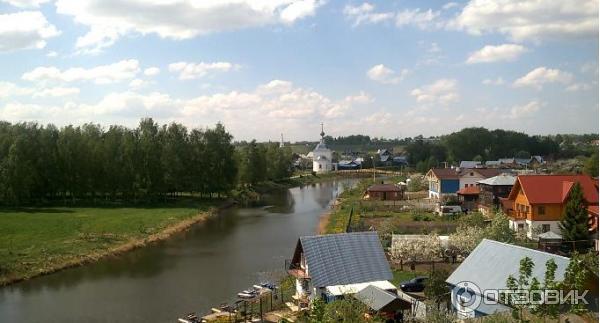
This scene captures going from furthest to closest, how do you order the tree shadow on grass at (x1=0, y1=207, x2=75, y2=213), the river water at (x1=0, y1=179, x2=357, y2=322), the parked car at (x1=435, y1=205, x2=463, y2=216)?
the tree shadow on grass at (x1=0, y1=207, x2=75, y2=213)
the parked car at (x1=435, y1=205, x2=463, y2=216)
the river water at (x1=0, y1=179, x2=357, y2=322)

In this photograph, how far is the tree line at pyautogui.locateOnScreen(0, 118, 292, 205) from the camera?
42406 mm

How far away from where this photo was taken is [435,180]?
44531 millimetres

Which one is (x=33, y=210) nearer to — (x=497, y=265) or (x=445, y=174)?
(x=445, y=174)

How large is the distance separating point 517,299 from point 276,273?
13.9 meters

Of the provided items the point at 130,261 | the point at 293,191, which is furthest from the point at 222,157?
the point at 130,261

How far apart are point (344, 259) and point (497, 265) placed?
4535 millimetres

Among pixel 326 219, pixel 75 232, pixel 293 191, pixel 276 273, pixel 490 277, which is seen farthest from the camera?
pixel 293 191

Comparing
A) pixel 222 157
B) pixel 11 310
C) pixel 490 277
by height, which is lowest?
pixel 11 310

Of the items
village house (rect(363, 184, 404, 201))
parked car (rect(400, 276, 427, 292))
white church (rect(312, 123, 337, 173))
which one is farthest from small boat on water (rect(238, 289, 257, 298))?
white church (rect(312, 123, 337, 173))

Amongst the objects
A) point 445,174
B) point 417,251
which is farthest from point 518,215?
point 445,174

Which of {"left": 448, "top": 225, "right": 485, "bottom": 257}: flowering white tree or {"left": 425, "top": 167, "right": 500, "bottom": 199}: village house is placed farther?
{"left": 425, "top": 167, "right": 500, "bottom": 199}: village house

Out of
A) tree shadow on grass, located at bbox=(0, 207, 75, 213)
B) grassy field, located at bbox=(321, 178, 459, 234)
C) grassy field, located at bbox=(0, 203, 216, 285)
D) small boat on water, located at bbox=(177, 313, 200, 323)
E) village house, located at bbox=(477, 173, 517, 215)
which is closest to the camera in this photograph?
small boat on water, located at bbox=(177, 313, 200, 323)

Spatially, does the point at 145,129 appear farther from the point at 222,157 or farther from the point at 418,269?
the point at 418,269

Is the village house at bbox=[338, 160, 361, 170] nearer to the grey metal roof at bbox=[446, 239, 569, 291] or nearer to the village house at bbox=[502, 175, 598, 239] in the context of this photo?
the village house at bbox=[502, 175, 598, 239]
